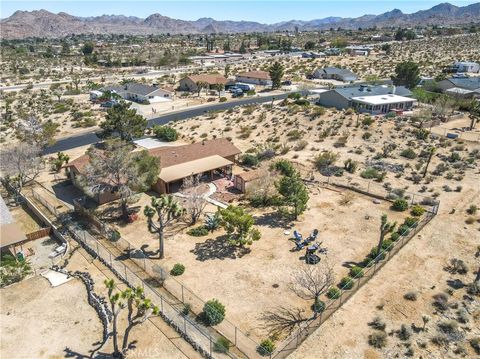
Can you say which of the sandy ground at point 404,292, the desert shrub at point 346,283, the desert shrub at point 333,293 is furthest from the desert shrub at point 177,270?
the desert shrub at point 346,283

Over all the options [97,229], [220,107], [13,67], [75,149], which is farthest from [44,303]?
[13,67]

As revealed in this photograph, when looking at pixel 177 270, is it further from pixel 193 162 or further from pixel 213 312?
pixel 193 162

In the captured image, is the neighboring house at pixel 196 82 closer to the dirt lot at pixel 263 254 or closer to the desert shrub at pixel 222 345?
the dirt lot at pixel 263 254

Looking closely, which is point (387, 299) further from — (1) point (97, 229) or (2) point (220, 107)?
(2) point (220, 107)

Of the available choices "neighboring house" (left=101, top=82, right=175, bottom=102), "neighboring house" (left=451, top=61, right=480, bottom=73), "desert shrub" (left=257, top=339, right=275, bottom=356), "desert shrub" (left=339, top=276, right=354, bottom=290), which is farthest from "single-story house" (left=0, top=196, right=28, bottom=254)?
"neighboring house" (left=451, top=61, right=480, bottom=73)

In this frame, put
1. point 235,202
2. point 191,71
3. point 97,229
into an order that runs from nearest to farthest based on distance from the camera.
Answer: point 97,229, point 235,202, point 191,71

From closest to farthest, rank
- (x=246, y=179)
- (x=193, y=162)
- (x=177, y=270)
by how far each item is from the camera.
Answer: (x=177, y=270), (x=246, y=179), (x=193, y=162)

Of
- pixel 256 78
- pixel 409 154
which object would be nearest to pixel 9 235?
pixel 409 154

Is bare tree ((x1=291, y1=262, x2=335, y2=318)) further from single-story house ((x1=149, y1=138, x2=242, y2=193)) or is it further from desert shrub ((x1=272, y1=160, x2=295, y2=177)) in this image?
single-story house ((x1=149, y1=138, x2=242, y2=193))
